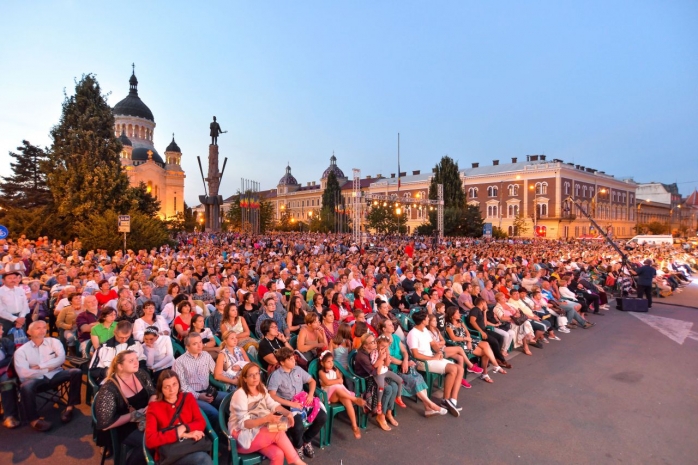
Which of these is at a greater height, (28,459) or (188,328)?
(188,328)

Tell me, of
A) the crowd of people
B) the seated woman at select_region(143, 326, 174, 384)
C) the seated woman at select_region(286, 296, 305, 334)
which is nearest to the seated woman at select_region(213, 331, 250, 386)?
the crowd of people

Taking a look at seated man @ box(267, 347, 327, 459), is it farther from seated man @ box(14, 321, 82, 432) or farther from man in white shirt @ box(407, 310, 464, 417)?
seated man @ box(14, 321, 82, 432)

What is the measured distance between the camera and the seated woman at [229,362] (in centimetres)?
444

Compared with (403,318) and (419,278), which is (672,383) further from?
(419,278)

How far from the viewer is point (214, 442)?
11.6 ft

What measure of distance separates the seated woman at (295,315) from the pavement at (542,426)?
5.80 feet

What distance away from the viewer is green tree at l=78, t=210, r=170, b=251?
62.4ft

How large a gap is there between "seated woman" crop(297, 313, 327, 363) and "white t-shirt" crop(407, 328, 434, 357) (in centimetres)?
124

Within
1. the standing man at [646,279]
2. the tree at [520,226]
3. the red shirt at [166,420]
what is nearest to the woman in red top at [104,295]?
the red shirt at [166,420]

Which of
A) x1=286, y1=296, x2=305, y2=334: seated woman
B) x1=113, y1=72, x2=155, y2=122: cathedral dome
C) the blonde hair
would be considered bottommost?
x1=286, y1=296, x2=305, y2=334: seated woman

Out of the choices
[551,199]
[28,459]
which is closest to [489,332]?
[28,459]

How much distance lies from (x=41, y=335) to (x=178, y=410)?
8.28ft

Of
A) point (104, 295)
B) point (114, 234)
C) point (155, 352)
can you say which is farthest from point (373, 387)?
point (114, 234)

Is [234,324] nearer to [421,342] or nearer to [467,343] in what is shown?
[421,342]
